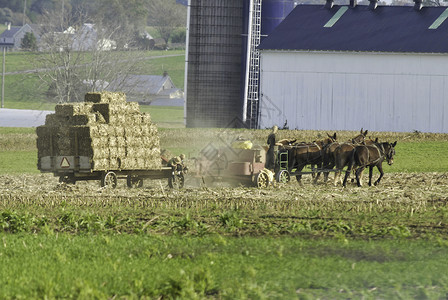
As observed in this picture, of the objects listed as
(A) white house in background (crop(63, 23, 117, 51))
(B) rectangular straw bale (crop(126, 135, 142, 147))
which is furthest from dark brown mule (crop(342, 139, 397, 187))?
(A) white house in background (crop(63, 23, 117, 51))

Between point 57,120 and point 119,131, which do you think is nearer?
point 57,120

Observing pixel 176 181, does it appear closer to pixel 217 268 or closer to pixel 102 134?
pixel 102 134

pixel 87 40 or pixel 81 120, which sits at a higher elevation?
pixel 87 40

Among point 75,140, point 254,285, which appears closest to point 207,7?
point 75,140

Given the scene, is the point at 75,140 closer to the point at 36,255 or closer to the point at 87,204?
the point at 87,204

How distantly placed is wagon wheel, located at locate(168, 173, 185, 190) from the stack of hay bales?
0.70 m

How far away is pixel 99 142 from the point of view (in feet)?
85.8

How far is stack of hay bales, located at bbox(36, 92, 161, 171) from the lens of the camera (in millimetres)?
26000

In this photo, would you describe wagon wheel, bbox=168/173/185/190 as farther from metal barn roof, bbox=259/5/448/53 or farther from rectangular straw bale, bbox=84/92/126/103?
metal barn roof, bbox=259/5/448/53

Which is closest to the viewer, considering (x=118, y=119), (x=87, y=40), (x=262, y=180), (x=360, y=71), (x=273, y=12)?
(x=118, y=119)

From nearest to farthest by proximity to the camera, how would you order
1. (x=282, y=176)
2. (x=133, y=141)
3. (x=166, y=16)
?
(x=133, y=141) → (x=282, y=176) → (x=166, y=16)

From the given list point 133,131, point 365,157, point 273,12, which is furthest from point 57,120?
point 273,12

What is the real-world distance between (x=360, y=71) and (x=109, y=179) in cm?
3235

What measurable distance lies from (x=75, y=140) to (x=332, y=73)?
109 feet
